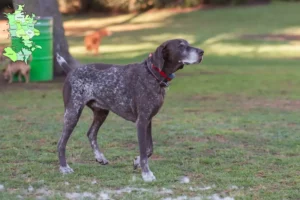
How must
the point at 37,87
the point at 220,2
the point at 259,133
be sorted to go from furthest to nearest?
1. the point at 220,2
2. the point at 37,87
3. the point at 259,133

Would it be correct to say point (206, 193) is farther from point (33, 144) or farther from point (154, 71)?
point (33, 144)

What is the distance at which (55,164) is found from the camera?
25.1 ft

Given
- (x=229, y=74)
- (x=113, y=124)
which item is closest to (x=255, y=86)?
(x=229, y=74)

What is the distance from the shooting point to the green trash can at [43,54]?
15.0m

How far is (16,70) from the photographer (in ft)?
52.1

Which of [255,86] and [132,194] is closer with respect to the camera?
[132,194]

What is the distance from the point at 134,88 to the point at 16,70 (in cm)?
928

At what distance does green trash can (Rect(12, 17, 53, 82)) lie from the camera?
14961mm

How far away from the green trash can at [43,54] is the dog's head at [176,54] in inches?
307

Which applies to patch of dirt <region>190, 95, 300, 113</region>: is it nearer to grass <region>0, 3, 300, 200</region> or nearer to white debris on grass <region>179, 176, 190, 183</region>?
grass <region>0, 3, 300, 200</region>

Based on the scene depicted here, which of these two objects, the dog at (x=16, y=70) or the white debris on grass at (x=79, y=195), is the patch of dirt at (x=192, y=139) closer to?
the white debris on grass at (x=79, y=195)

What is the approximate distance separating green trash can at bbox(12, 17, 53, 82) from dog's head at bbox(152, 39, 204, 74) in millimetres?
7792

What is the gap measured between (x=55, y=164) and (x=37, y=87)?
8203 millimetres

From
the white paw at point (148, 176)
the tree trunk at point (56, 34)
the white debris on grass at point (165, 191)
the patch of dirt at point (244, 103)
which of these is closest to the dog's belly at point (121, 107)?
the white paw at point (148, 176)
